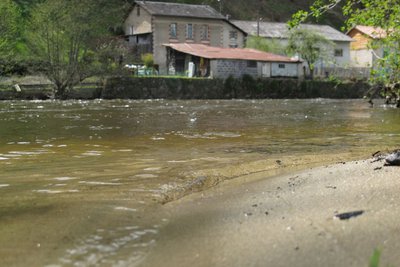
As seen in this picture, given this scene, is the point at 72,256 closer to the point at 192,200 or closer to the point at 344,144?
the point at 192,200

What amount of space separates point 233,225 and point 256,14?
106 metres

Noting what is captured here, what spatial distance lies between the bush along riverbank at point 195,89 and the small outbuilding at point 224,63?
2418 mm

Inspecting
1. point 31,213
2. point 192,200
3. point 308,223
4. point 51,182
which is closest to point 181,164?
point 51,182

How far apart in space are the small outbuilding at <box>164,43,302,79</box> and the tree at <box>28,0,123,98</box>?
11006mm

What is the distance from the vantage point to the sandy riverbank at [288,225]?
4109 millimetres

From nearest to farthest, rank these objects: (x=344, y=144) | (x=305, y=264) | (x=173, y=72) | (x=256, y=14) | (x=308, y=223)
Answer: (x=305, y=264) → (x=308, y=223) → (x=344, y=144) → (x=173, y=72) → (x=256, y=14)

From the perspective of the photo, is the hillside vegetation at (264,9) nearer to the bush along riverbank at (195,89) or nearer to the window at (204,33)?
the window at (204,33)

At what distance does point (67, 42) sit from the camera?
173 ft

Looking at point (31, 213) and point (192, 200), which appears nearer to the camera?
point (31, 213)

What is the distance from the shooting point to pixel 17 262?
14.0ft

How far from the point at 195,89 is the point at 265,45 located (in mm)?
22645

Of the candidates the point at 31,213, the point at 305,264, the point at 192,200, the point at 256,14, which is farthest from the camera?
the point at 256,14

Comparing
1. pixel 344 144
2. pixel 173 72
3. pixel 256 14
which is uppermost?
pixel 256 14

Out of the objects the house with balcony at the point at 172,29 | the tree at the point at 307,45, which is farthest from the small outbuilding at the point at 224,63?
the tree at the point at 307,45
